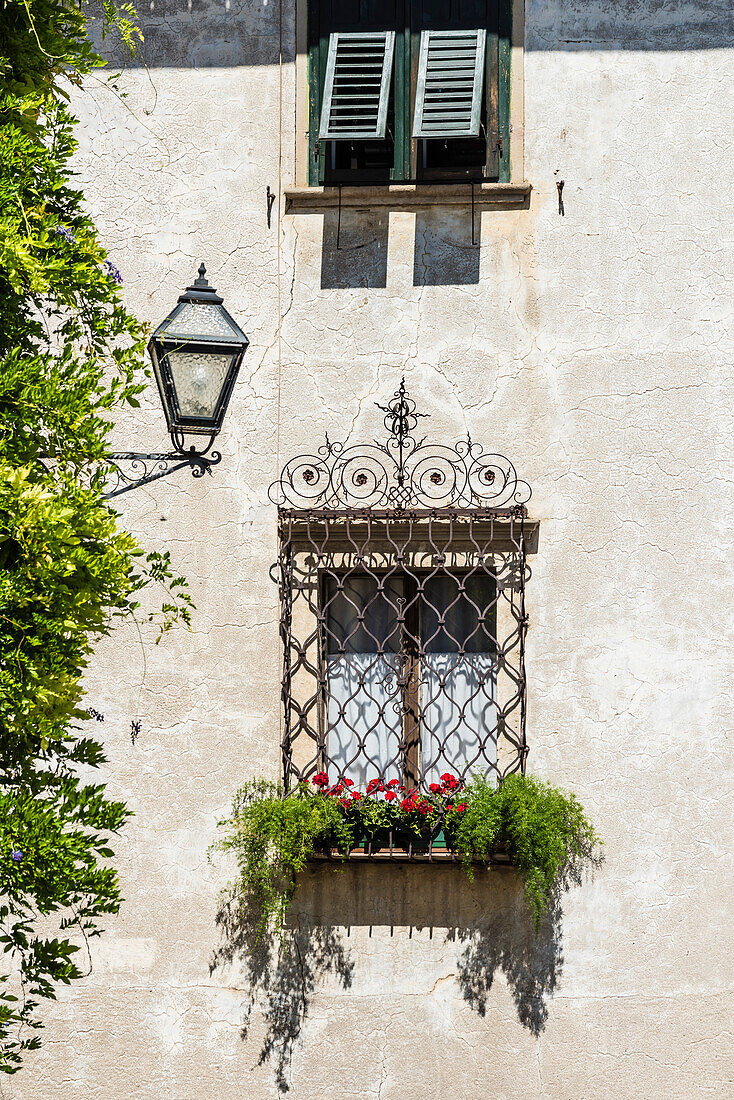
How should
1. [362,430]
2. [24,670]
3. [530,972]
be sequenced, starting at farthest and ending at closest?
1. [362,430]
2. [530,972]
3. [24,670]

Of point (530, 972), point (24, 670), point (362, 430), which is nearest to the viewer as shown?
point (24, 670)

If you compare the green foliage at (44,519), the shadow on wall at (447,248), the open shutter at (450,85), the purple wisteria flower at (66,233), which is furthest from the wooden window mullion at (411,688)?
the purple wisteria flower at (66,233)

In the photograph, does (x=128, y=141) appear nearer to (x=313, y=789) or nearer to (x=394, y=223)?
(x=394, y=223)

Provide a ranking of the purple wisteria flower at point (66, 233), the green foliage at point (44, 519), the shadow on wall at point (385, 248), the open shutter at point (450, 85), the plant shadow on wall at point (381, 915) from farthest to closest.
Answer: the shadow on wall at point (385, 248) → the open shutter at point (450, 85) → the plant shadow on wall at point (381, 915) → the purple wisteria flower at point (66, 233) → the green foliage at point (44, 519)

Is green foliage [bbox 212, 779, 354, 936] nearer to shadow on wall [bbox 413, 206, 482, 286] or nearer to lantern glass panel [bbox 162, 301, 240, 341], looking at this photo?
lantern glass panel [bbox 162, 301, 240, 341]

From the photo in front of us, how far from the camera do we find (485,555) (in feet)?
19.3

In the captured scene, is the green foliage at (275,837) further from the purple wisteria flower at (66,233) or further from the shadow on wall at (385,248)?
the purple wisteria flower at (66,233)

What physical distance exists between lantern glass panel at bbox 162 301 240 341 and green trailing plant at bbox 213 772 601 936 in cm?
228

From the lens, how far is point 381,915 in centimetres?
574

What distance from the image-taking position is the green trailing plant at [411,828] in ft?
18.0

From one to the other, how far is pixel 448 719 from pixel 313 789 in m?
0.73

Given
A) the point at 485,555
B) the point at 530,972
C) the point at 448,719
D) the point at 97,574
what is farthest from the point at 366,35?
the point at 530,972

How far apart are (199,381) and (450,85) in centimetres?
268

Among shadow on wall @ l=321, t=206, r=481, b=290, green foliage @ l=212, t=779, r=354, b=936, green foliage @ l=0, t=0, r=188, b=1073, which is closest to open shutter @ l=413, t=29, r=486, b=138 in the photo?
shadow on wall @ l=321, t=206, r=481, b=290
